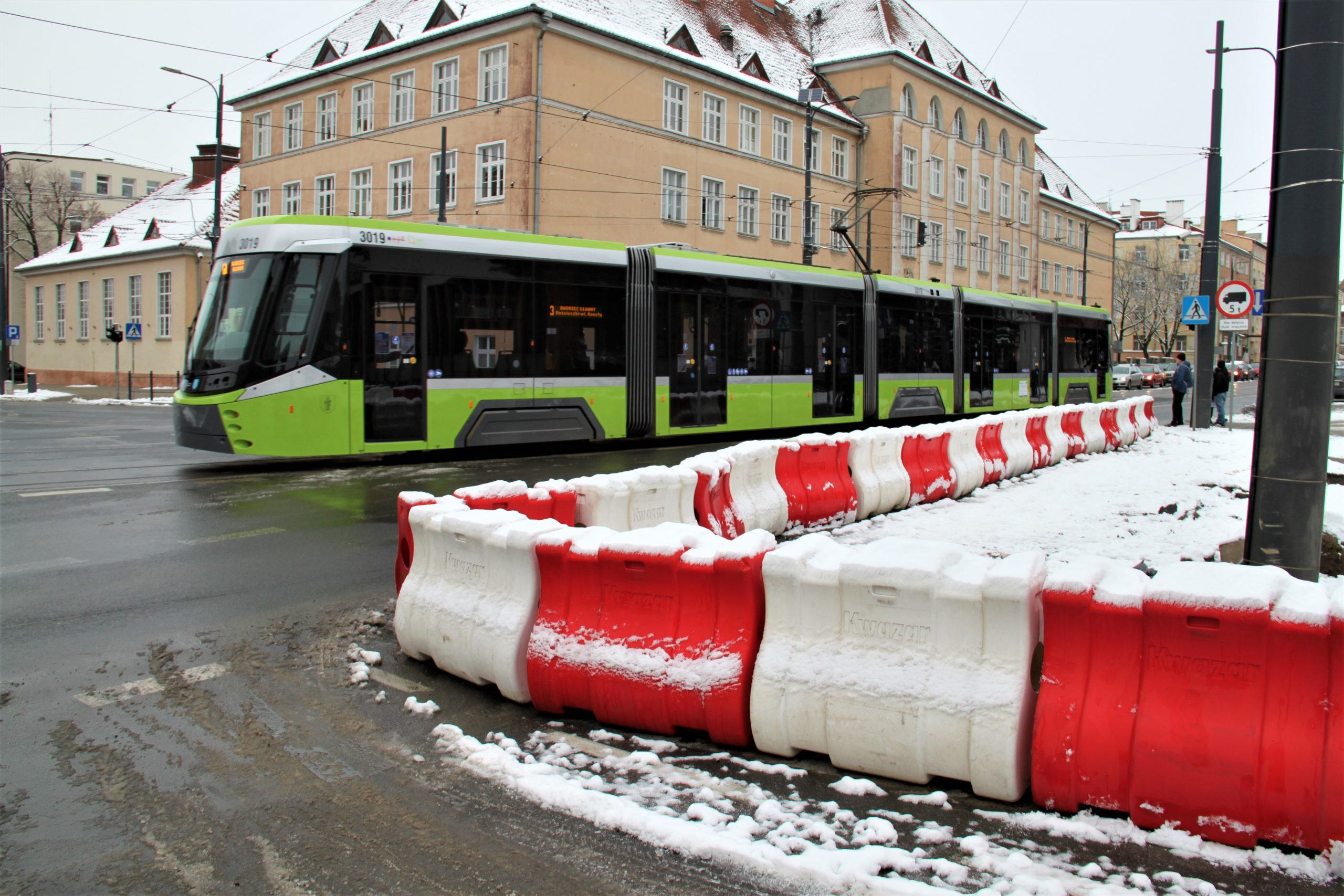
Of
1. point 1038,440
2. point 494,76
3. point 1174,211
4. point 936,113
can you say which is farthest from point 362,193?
point 1174,211

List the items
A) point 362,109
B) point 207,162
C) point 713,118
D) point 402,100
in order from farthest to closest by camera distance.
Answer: point 207,162, point 713,118, point 362,109, point 402,100

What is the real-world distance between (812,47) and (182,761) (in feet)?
175

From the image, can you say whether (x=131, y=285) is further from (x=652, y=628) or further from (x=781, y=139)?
(x=652, y=628)

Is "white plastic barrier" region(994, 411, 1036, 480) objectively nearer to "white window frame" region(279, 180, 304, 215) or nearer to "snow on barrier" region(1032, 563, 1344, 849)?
"snow on barrier" region(1032, 563, 1344, 849)

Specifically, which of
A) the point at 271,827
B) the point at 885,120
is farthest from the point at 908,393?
the point at 885,120

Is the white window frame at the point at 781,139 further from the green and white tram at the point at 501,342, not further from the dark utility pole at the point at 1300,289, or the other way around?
the dark utility pole at the point at 1300,289

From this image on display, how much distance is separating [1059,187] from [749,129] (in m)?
38.3

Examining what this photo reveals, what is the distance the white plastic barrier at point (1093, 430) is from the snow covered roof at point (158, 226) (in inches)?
1539

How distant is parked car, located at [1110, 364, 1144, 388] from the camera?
2275 inches

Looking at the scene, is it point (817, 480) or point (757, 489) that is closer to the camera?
point (757, 489)

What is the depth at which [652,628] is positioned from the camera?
4645mm

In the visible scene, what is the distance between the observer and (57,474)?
42.3ft

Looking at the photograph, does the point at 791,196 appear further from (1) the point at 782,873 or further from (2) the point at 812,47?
(1) the point at 782,873

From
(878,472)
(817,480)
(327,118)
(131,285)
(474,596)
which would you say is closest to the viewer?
(474,596)
